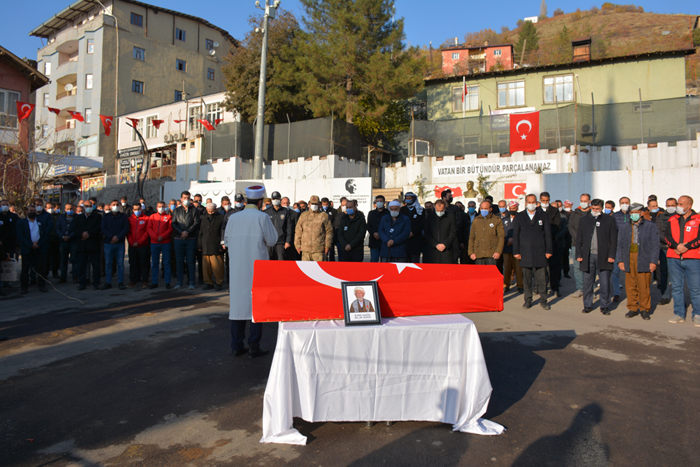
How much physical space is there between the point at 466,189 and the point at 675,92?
1577 centimetres

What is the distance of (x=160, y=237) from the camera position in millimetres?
9875

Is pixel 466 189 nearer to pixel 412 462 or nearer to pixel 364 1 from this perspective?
pixel 364 1

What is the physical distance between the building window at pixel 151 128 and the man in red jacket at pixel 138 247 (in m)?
28.0

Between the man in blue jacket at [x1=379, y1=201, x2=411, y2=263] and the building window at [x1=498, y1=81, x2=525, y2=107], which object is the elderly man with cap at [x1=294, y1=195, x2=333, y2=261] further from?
the building window at [x1=498, y1=81, x2=525, y2=107]

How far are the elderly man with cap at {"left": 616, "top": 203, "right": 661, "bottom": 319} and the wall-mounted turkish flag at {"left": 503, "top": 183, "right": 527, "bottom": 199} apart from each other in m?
10.9

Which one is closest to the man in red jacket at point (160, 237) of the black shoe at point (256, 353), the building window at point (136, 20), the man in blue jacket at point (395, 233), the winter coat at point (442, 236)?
the man in blue jacket at point (395, 233)

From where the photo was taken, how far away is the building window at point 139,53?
38.8 m

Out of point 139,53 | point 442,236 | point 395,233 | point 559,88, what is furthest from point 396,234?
point 139,53

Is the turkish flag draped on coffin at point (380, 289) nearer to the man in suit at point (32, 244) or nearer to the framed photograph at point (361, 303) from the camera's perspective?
the framed photograph at point (361, 303)

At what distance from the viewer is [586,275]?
25.9 ft

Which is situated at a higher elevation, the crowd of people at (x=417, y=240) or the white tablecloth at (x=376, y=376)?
the crowd of people at (x=417, y=240)

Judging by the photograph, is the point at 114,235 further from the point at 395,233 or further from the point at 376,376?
the point at 376,376

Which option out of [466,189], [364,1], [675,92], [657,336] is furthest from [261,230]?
[675,92]

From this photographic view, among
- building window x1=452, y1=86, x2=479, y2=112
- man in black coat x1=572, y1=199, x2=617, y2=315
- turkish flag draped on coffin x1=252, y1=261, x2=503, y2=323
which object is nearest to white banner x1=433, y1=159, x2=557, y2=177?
building window x1=452, y1=86, x2=479, y2=112
